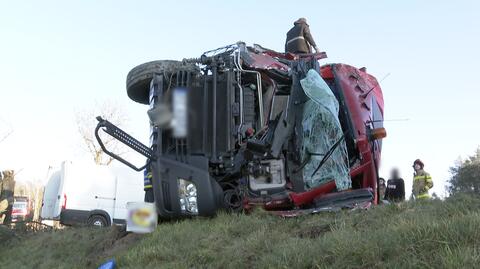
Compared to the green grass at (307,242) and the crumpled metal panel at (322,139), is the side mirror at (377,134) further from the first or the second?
the green grass at (307,242)

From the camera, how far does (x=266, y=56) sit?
6195 mm

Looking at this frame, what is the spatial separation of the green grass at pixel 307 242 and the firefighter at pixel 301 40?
3.43 m

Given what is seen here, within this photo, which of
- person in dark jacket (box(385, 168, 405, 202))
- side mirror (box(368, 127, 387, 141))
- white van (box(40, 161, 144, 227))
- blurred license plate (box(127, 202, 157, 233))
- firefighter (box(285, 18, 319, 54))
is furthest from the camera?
white van (box(40, 161, 144, 227))

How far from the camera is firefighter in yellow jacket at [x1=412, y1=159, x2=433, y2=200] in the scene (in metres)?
8.65

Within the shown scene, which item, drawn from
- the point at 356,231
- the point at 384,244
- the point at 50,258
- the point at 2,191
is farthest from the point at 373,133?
the point at 2,191

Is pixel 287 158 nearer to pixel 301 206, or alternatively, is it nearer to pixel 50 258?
pixel 301 206

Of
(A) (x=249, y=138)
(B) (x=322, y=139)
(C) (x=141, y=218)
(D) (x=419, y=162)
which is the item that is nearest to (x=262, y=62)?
(A) (x=249, y=138)

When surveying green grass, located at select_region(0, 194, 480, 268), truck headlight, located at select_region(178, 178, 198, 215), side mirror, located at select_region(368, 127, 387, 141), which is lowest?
green grass, located at select_region(0, 194, 480, 268)

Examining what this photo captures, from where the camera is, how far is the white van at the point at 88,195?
13539 millimetres

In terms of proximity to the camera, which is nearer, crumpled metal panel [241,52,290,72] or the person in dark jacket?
crumpled metal panel [241,52,290,72]

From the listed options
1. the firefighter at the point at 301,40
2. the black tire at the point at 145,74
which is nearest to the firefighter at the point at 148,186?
the black tire at the point at 145,74

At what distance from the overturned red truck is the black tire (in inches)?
0.5

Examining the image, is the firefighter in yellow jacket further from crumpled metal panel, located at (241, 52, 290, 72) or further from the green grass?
the green grass

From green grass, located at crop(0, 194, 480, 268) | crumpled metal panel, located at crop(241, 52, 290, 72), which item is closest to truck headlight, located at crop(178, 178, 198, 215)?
green grass, located at crop(0, 194, 480, 268)
